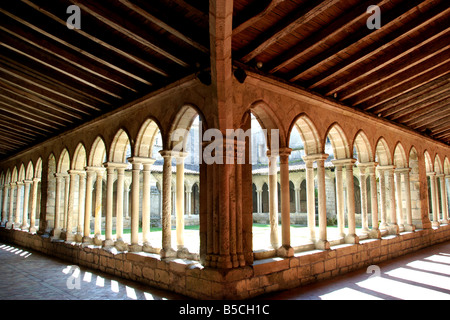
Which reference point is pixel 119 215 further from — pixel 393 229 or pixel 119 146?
pixel 393 229

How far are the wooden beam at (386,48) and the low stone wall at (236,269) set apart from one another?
2.99 m

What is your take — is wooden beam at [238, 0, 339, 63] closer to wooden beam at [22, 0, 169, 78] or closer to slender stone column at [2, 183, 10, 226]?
wooden beam at [22, 0, 169, 78]

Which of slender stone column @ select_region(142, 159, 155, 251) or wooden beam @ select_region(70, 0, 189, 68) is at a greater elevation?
wooden beam @ select_region(70, 0, 189, 68)

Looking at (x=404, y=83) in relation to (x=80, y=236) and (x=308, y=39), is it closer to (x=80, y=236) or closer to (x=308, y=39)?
(x=308, y=39)

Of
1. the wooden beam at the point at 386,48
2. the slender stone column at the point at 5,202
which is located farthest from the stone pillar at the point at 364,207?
the slender stone column at the point at 5,202

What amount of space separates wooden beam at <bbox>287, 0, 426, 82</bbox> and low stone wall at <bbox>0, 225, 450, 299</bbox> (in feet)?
9.81

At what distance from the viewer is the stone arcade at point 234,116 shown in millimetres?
4242

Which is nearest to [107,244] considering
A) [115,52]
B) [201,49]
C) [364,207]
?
[115,52]

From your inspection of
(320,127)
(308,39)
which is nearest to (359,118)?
(320,127)

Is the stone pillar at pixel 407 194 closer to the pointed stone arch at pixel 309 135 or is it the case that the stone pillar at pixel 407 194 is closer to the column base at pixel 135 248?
the pointed stone arch at pixel 309 135

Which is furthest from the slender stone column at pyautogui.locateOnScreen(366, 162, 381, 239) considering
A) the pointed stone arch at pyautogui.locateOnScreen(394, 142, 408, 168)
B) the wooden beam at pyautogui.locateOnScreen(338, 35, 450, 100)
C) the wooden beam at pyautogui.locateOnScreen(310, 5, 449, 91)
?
the wooden beam at pyautogui.locateOnScreen(310, 5, 449, 91)

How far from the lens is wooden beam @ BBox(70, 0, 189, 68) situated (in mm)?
3904

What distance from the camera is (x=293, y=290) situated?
15.6 ft

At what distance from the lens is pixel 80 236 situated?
770 cm
